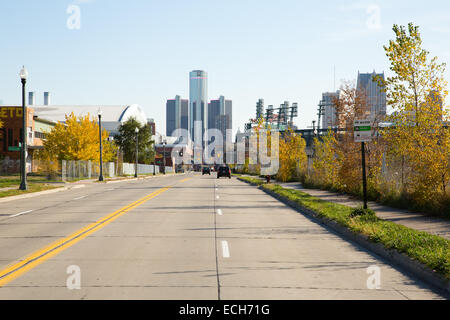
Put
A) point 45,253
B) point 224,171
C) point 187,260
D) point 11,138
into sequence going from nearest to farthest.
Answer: point 187,260
point 45,253
point 11,138
point 224,171

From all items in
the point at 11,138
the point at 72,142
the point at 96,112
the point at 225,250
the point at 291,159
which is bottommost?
the point at 225,250

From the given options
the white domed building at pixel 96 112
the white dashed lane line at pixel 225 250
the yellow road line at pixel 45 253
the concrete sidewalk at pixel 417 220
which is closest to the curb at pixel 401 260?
the concrete sidewalk at pixel 417 220

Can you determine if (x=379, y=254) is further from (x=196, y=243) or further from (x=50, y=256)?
(x=50, y=256)

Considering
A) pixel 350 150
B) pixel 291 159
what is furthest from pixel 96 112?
pixel 350 150

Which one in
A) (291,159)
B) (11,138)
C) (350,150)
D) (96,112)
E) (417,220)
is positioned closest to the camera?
(417,220)

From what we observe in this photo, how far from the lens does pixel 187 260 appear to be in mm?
9555

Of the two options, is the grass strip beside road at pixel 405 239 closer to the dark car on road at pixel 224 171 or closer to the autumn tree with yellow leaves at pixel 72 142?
the autumn tree with yellow leaves at pixel 72 142

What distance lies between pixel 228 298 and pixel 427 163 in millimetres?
12221

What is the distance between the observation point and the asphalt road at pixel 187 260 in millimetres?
7195

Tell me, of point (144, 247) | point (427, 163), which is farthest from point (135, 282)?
point (427, 163)

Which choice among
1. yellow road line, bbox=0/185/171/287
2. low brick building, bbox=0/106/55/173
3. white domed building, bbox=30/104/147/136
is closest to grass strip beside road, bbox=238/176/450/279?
yellow road line, bbox=0/185/171/287

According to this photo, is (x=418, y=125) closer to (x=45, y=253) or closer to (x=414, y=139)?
(x=414, y=139)

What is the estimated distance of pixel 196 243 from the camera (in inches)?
459

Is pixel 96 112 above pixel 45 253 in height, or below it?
above
